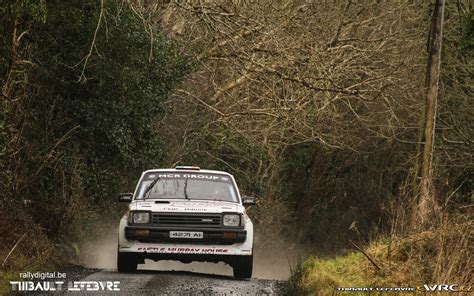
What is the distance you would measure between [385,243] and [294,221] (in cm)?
2736

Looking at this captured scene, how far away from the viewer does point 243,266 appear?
1508 cm

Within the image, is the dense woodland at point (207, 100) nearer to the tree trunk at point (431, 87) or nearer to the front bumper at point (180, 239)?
the tree trunk at point (431, 87)

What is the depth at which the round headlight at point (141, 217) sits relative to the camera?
1488cm

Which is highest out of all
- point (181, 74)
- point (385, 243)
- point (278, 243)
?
point (181, 74)

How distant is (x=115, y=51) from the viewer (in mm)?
21547

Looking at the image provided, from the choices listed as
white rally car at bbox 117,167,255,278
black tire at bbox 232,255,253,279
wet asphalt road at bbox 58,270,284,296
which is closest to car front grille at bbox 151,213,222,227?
white rally car at bbox 117,167,255,278

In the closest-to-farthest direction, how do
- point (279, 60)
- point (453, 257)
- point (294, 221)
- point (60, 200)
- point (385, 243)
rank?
point (453, 257) → point (385, 243) → point (60, 200) → point (279, 60) → point (294, 221)

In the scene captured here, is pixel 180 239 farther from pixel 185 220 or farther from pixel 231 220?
pixel 231 220

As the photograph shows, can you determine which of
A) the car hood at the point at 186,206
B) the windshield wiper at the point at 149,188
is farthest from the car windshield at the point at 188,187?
the car hood at the point at 186,206

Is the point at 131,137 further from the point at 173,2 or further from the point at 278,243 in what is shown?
the point at 278,243

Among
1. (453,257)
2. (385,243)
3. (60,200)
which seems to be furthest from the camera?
(60,200)

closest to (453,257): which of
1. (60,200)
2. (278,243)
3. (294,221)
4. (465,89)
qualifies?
(60,200)

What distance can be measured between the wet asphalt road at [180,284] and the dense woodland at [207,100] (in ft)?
2.19

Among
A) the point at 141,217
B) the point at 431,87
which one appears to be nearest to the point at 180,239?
the point at 141,217
